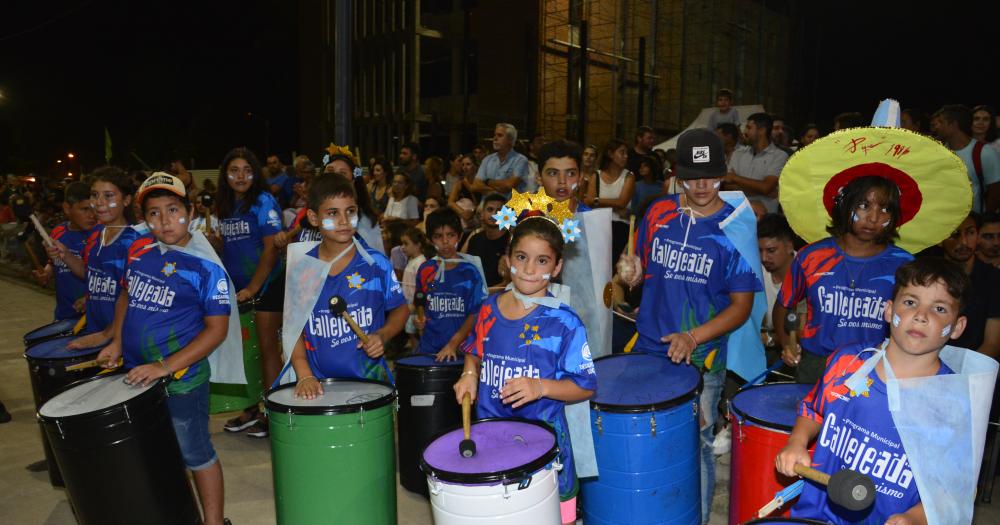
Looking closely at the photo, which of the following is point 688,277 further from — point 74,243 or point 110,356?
point 74,243

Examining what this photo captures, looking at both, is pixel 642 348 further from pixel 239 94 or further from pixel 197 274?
pixel 239 94

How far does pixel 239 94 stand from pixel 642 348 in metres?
34.7

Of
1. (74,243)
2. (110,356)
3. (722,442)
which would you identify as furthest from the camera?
(74,243)

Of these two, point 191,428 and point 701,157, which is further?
point 191,428

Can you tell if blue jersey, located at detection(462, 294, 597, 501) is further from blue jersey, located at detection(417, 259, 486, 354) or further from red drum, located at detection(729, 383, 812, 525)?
blue jersey, located at detection(417, 259, 486, 354)

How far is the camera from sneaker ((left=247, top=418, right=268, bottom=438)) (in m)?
5.30

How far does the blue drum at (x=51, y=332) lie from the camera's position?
4410 millimetres

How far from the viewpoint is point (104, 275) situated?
426 centimetres

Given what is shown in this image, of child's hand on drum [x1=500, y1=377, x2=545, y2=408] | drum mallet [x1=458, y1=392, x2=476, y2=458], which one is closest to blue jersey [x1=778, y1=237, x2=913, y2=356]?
child's hand on drum [x1=500, y1=377, x2=545, y2=408]

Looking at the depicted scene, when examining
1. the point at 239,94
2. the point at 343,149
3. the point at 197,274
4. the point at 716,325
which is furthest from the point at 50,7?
the point at 716,325

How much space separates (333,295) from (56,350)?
6.26 ft

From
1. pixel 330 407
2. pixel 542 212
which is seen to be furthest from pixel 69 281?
pixel 542 212

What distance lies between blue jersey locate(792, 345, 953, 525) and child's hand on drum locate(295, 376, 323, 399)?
6.67ft

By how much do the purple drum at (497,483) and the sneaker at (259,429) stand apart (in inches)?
124
